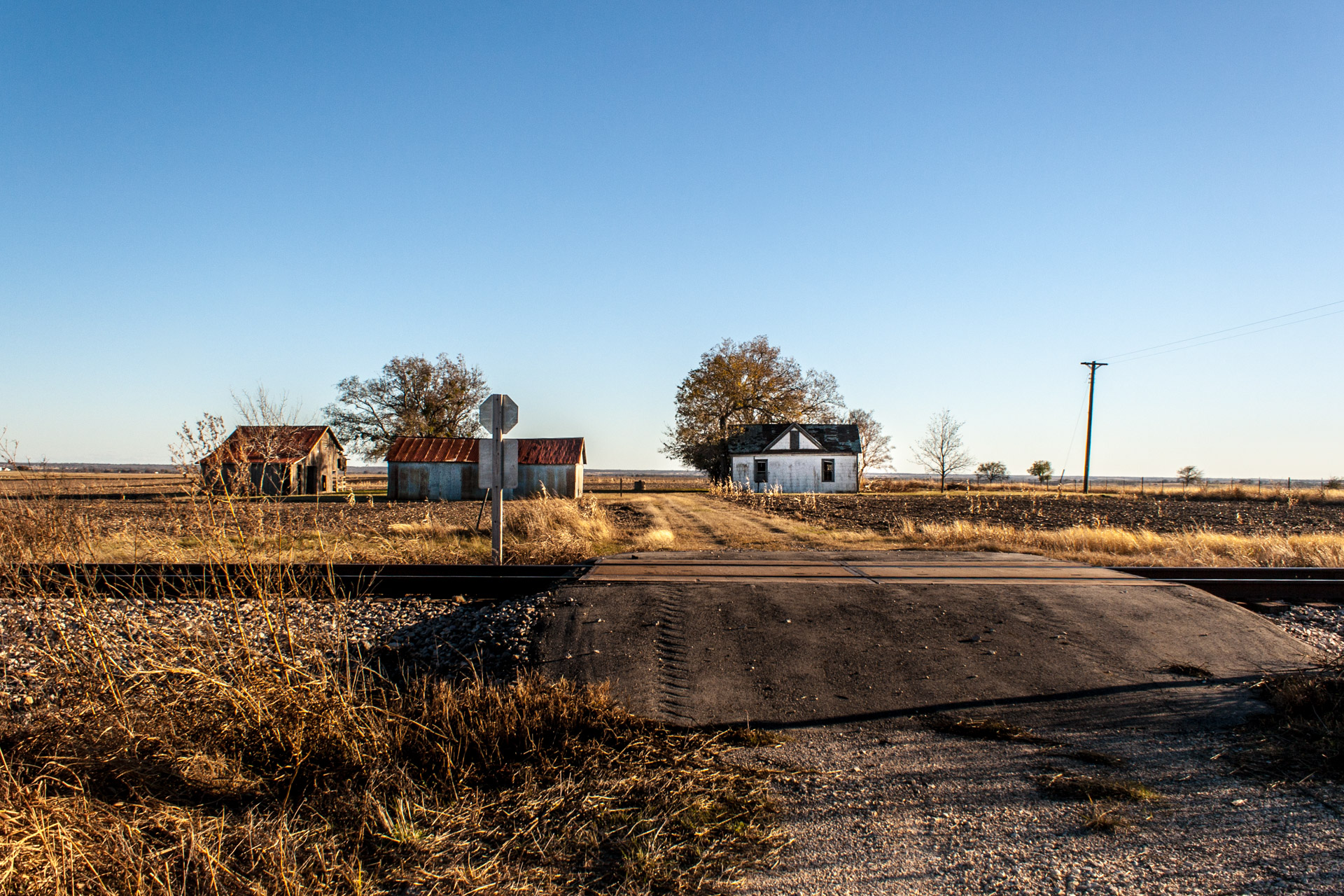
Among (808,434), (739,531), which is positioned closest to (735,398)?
(808,434)

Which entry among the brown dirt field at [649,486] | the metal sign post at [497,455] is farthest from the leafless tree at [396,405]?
the metal sign post at [497,455]

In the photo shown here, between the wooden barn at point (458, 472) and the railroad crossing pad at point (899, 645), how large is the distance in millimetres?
31386

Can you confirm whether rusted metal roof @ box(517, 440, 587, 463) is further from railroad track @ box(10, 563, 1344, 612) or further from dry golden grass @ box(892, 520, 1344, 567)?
railroad track @ box(10, 563, 1344, 612)

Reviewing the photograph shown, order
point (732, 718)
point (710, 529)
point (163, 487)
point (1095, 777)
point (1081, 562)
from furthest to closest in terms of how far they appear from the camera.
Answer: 1. point (163, 487)
2. point (710, 529)
3. point (1081, 562)
4. point (732, 718)
5. point (1095, 777)

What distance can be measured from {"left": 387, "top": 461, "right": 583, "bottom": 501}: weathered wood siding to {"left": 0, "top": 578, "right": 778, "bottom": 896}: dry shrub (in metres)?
35.0

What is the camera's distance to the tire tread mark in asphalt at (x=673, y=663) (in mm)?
5230

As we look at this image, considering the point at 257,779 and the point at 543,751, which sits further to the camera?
the point at 543,751

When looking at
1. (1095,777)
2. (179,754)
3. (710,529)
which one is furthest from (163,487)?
(1095,777)

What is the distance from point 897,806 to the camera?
3.72 m

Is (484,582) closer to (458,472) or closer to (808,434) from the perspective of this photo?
(458,472)

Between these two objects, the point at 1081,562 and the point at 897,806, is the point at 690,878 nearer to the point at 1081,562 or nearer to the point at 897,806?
the point at 897,806

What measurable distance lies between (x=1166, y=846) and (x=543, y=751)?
3.29 m

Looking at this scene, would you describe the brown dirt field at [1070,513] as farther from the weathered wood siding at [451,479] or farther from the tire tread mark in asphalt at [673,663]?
the tire tread mark in asphalt at [673,663]

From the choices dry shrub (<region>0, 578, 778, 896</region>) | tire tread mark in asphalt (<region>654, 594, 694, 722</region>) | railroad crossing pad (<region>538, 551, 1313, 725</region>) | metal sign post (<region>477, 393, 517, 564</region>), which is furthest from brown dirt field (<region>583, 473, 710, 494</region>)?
dry shrub (<region>0, 578, 778, 896</region>)
